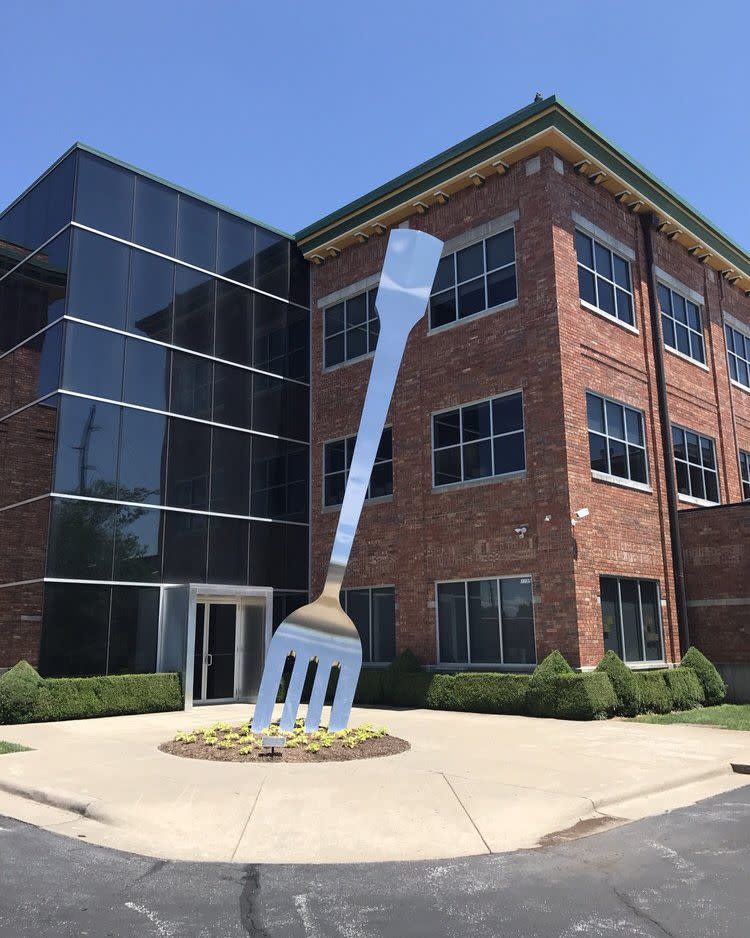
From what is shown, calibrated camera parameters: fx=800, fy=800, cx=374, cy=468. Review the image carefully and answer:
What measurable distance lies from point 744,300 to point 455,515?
13.7 m

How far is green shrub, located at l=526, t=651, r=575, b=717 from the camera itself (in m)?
15.6

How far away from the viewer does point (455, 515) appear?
19172 mm

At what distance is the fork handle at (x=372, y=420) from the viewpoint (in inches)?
457

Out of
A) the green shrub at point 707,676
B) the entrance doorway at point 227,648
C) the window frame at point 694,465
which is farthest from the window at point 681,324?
the entrance doorway at point 227,648

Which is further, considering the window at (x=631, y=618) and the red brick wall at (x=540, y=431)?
the window at (x=631, y=618)

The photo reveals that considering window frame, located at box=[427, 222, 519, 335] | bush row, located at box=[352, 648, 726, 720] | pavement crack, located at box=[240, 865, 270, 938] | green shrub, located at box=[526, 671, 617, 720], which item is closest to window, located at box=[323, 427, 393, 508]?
window frame, located at box=[427, 222, 519, 335]

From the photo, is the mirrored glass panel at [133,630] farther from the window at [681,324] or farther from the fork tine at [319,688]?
the window at [681,324]

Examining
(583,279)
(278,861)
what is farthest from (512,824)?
(583,279)

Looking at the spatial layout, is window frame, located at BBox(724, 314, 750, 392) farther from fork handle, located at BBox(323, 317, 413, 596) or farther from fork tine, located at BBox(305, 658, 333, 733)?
fork tine, located at BBox(305, 658, 333, 733)

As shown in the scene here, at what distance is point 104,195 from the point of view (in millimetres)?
19594

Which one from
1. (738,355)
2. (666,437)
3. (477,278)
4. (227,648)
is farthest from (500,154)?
(227,648)

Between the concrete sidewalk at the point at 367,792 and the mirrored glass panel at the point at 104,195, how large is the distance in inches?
478

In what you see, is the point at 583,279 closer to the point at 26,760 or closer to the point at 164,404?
the point at 164,404

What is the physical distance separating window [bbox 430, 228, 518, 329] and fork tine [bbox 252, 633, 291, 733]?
1149cm
